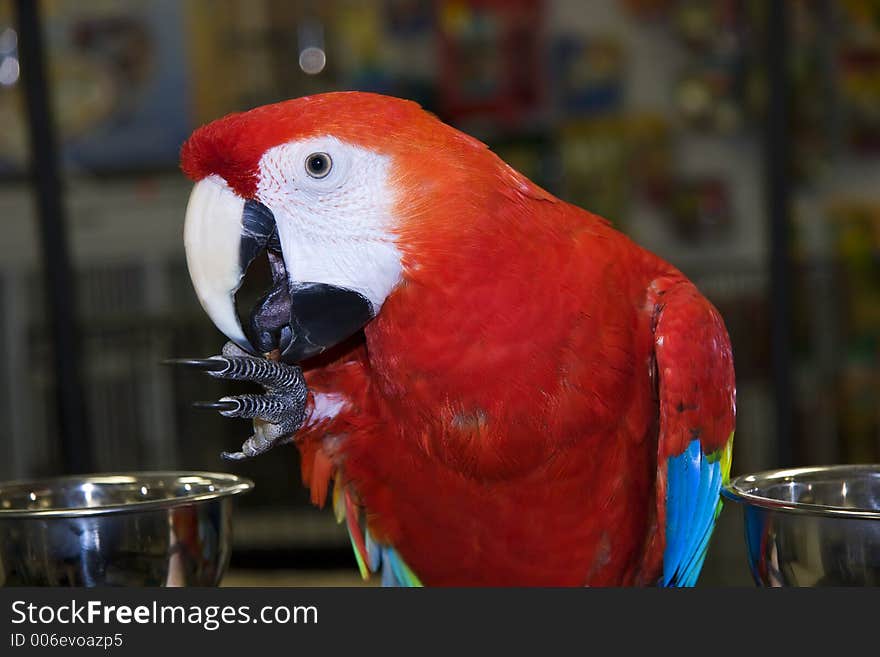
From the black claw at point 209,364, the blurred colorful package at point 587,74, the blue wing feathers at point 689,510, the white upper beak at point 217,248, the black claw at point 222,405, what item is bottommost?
the blue wing feathers at point 689,510

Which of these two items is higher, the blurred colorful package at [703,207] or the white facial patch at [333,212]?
the blurred colorful package at [703,207]

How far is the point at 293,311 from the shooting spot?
2.49 ft

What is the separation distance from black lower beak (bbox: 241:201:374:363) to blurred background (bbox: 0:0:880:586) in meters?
1.59

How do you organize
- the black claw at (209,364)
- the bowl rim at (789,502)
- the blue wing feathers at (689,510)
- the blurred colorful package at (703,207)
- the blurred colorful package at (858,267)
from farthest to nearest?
the blurred colorful package at (703,207)
the blurred colorful package at (858,267)
the blue wing feathers at (689,510)
the black claw at (209,364)
the bowl rim at (789,502)

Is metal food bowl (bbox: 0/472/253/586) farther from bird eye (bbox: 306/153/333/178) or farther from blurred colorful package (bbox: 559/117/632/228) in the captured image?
blurred colorful package (bbox: 559/117/632/228)

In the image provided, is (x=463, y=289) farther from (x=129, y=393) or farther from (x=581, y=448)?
(x=129, y=393)

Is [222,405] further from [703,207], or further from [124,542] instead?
[703,207]

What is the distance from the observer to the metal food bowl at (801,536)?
61 centimetres

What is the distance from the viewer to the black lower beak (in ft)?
2.49

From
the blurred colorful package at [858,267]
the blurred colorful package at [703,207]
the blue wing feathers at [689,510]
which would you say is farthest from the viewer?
the blurred colorful package at [703,207]

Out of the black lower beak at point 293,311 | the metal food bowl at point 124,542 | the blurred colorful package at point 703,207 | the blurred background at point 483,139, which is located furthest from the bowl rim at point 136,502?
the blurred colorful package at point 703,207

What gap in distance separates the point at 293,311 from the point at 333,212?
8 cm

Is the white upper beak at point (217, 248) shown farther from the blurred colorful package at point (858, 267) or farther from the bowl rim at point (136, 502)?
the blurred colorful package at point (858, 267)

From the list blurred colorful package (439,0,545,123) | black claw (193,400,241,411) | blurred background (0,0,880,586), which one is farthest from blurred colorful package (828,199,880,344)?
black claw (193,400,241,411)
